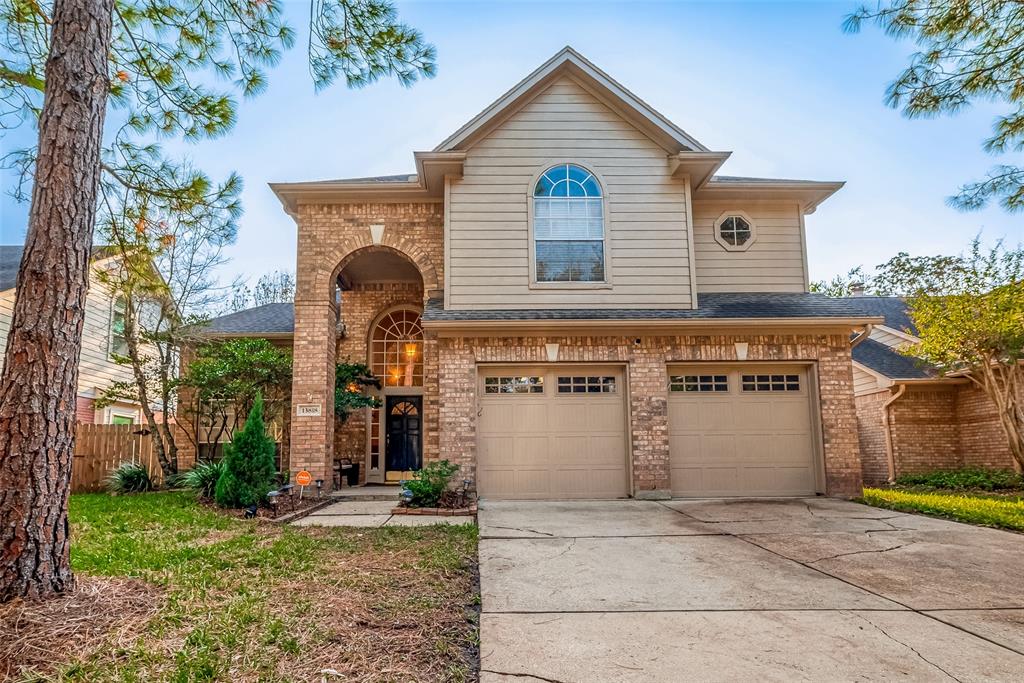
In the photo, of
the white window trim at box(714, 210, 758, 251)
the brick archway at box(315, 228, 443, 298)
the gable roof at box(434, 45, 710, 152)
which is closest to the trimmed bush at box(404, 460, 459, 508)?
the brick archway at box(315, 228, 443, 298)

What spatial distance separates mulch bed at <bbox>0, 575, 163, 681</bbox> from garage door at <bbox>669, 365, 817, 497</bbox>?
7602mm

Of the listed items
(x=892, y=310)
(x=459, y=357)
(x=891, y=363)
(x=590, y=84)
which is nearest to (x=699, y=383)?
(x=459, y=357)

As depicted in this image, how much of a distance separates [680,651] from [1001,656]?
62.1 inches

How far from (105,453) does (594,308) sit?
10123 mm

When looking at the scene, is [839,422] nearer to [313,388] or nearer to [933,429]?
[933,429]

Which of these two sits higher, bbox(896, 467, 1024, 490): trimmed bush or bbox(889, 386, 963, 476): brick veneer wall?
bbox(889, 386, 963, 476): brick veneer wall

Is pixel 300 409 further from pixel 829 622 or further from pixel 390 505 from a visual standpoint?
pixel 829 622

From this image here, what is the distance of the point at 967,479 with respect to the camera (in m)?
11.6

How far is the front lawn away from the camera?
2.68m

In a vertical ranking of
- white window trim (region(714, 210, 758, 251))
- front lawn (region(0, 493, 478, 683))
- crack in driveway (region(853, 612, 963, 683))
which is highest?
white window trim (region(714, 210, 758, 251))

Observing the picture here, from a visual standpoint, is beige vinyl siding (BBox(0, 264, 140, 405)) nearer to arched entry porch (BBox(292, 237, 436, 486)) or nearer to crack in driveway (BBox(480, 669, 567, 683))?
arched entry porch (BBox(292, 237, 436, 486))

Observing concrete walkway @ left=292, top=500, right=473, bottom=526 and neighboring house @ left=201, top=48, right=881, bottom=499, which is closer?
concrete walkway @ left=292, top=500, right=473, bottom=526

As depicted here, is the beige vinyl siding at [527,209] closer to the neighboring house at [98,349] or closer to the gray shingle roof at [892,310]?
the gray shingle roof at [892,310]

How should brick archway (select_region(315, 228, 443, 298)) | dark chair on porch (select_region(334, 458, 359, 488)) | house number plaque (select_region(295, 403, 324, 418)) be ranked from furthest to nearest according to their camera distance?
1. dark chair on porch (select_region(334, 458, 359, 488))
2. brick archway (select_region(315, 228, 443, 298))
3. house number plaque (select_region(295, 403, 324, 418))
